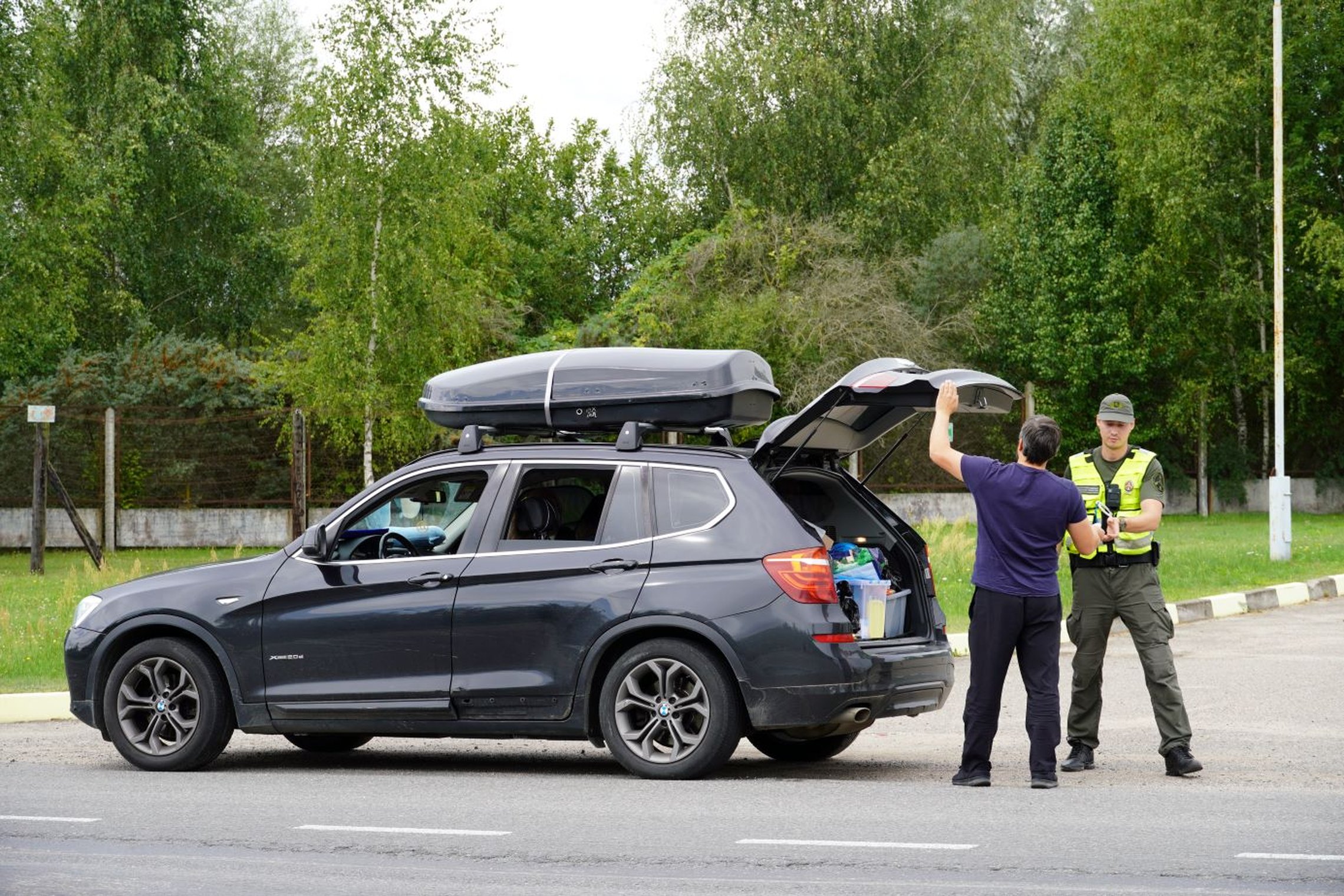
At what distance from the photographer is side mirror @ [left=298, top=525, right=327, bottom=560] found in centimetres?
916

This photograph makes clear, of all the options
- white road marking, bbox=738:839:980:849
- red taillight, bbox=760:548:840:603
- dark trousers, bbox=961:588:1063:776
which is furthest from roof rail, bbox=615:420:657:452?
white road marking, bbox=738:839:980:849

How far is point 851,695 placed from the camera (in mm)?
8414

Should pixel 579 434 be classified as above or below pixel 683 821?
above

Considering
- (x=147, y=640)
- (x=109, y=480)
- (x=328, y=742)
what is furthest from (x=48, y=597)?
(x=147, y=640)

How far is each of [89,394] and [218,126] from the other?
48.4 ft

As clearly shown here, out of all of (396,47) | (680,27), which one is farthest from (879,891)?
(680,27)

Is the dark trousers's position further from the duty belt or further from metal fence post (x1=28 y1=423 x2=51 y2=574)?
metal fence post (x1=28 y1=423 x2=51 y2=574)

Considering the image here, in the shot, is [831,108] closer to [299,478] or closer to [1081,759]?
[299,478]

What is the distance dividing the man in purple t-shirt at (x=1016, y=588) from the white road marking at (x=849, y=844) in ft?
5.51

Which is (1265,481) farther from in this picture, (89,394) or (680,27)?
(89,394)

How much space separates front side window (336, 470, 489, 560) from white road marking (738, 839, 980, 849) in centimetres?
281

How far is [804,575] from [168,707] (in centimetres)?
360

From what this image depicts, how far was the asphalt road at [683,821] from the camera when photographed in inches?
248

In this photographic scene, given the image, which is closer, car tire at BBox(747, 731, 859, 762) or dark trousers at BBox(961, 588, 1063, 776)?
dark trousers at BBox(961, 588, 1063, 776)
